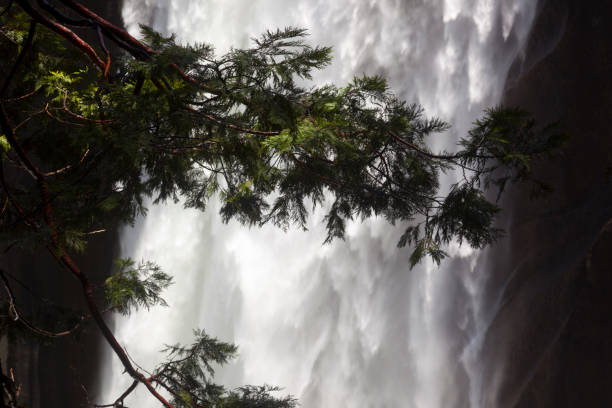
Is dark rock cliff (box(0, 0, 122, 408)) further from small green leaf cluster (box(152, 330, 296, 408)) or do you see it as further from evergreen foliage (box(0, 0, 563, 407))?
evergreen foliage (box(0, 0, 563, 407))

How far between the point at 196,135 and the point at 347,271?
4237 mm

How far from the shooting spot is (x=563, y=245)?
3697 mm

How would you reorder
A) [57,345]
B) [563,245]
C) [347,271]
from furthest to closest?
[347,271], [57,345], [563,245]

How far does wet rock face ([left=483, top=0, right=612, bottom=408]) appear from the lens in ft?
10.4

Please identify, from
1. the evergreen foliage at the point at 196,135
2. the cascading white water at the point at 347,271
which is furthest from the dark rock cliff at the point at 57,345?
the evergreen foliage at the point at 196,135

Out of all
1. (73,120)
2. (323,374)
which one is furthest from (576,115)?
(323,374)

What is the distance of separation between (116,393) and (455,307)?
5976 millimetres

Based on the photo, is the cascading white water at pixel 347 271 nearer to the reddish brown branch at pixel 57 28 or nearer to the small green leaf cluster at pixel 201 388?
the small green leaf cluster at pixel 201 388

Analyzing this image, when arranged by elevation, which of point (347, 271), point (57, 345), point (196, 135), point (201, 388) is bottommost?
point (201, 388)

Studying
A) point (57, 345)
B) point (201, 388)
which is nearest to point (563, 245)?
point (201, 388)

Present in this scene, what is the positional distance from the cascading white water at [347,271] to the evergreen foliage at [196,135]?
2270mm

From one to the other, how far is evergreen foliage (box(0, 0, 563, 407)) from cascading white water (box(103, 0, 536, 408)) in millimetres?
2270

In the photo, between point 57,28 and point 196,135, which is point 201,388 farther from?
point 57,28

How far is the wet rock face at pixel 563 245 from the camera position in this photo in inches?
→ 125
